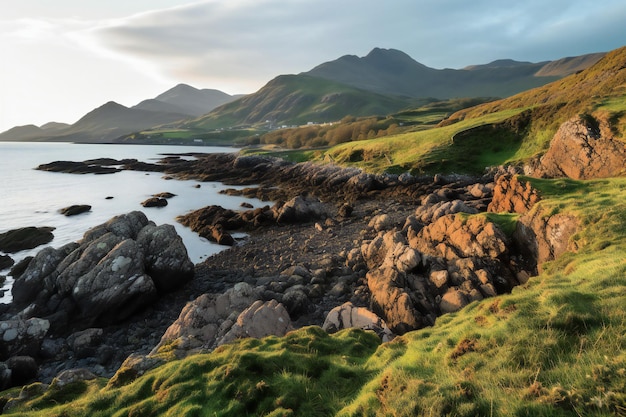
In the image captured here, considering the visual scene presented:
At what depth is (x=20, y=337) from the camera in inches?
816

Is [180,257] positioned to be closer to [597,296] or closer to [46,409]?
[46,409]

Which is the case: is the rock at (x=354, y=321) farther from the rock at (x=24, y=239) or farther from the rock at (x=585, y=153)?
the rock at (x=24, y=239)

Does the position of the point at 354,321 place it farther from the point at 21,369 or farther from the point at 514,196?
the point at 21,369

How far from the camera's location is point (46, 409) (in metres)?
11.2

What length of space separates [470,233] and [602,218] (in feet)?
23.3

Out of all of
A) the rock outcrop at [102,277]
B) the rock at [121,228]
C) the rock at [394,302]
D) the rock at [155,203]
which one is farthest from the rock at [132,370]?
the rock at [155,203]

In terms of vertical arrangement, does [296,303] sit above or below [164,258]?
below

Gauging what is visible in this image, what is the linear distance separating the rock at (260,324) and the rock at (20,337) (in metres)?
14.2

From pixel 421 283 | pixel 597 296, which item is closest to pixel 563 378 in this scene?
pixel 597 296

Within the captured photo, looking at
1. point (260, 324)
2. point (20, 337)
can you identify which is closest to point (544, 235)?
point (260, 324)

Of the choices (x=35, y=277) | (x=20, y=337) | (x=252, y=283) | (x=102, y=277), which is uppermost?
(x=102, y=277)

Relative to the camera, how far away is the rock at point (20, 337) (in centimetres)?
2030

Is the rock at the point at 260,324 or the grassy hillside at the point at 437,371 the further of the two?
the rock at the point at 260,324

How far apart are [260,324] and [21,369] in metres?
14.5
